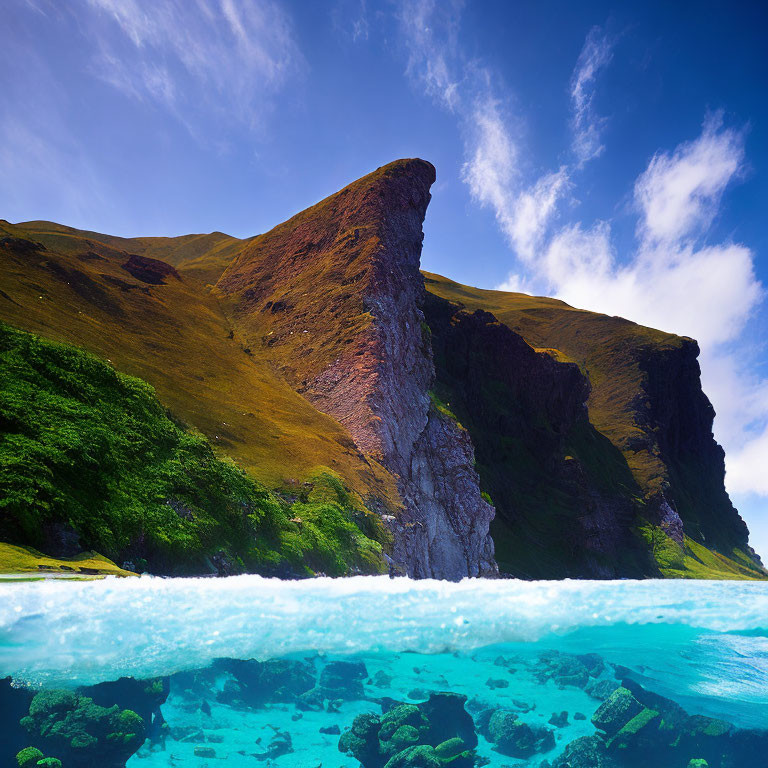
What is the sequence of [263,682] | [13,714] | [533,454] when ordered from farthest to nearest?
[533,454], [263,682], [13,714]

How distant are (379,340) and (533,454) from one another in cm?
5826

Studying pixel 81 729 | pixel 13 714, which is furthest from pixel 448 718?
pixel 13 714

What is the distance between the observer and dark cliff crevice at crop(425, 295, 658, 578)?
284ft

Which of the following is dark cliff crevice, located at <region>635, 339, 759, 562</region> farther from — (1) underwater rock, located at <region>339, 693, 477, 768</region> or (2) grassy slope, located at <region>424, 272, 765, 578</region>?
(1) underwater rock, located at <region>339, 693, 477, 768</region>

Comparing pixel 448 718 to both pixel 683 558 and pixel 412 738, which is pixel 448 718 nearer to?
pixel 412 738

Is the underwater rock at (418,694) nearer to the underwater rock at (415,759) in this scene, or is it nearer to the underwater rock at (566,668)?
the underwater rock at (415,759)

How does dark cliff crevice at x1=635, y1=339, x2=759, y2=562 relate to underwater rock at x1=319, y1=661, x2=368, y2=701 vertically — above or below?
above

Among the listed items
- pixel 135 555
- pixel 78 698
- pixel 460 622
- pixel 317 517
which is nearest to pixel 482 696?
pixel 460 622

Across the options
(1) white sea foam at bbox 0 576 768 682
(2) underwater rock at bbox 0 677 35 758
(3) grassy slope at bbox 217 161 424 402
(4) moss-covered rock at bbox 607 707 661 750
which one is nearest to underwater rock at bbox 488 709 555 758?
(4) moss-covered rock at bbox 607 707 661 750

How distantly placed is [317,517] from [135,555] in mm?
12065

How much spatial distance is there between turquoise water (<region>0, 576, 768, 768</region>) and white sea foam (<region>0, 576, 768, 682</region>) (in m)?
0.03

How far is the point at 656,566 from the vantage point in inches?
3816

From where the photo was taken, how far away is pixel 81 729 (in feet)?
26.5

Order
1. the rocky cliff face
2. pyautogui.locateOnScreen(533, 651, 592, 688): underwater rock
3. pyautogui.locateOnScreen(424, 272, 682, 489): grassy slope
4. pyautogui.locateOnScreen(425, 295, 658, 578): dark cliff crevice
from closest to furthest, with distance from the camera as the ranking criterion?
pyautogui.locateOnScreen(533, 651, 592, 688): underwater rock → the rocky cliff face → pyautogui.locateOnScreen(425, 295, 658, 578): dark cliff crevice → pyautogui.locateOnScreen(424, 272, 682, 489): grassy slope
